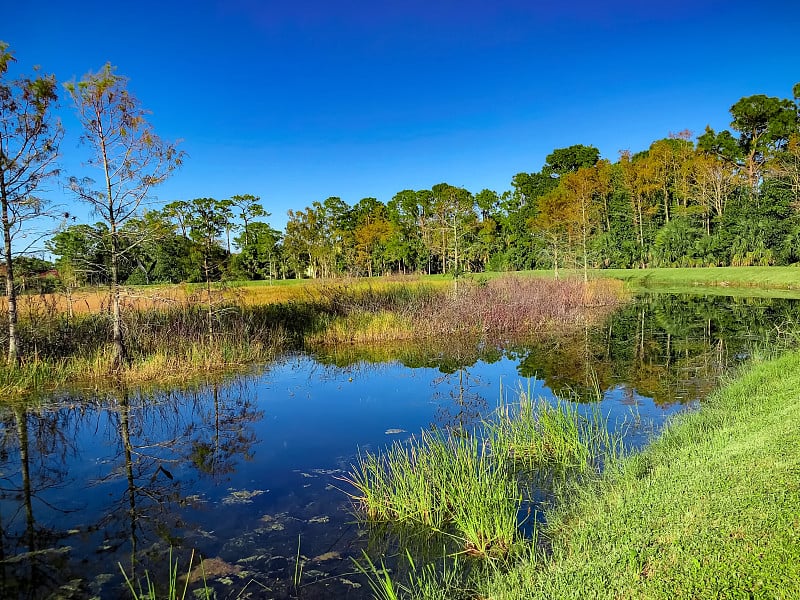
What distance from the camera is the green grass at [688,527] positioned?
2479 mm

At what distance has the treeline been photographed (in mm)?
31766

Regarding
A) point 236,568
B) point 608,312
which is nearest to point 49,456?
point 236,568

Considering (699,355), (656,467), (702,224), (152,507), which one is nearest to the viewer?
(656,467)

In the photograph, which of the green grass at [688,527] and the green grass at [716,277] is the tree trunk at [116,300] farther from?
the green grass at [716,277]

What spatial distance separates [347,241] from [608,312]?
3599cm

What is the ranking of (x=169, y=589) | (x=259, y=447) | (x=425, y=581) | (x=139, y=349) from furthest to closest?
(x=139, y=349)
(x=259, y=447)
(x=169, y=589)
(x=425, y=581)

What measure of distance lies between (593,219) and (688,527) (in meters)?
39.1

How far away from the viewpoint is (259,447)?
670 centimetres

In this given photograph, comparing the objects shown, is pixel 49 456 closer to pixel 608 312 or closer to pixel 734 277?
pixel 608 312

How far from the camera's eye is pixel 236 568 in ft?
12.5

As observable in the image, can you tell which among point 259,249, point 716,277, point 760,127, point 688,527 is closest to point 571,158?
point 760,127

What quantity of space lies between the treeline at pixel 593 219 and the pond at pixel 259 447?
9.70 meters

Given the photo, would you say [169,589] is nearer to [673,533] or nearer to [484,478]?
[484,478]

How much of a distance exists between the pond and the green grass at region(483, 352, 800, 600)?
4.51 ft
